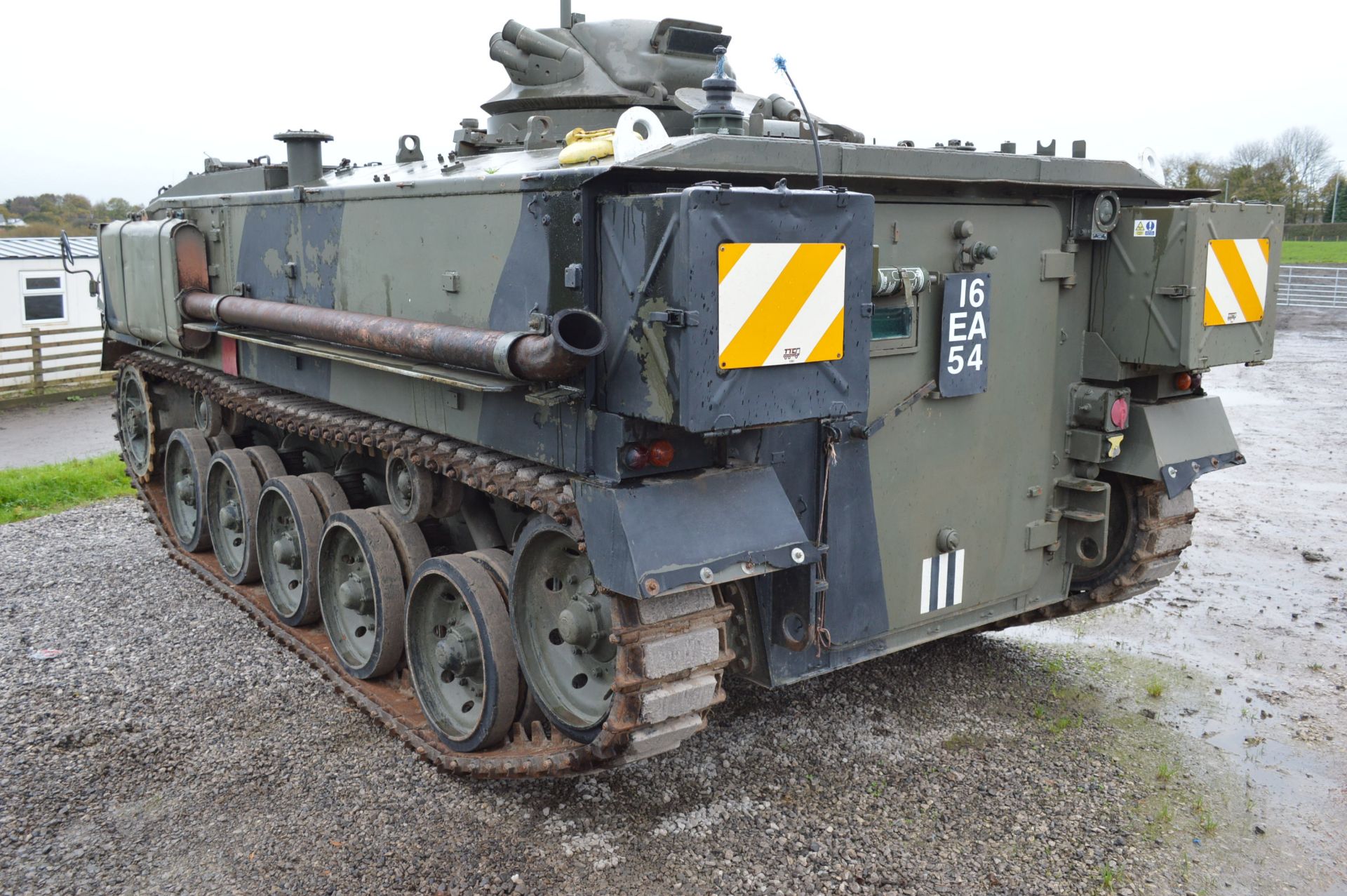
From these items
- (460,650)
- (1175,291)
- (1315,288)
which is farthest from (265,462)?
(1315,288)

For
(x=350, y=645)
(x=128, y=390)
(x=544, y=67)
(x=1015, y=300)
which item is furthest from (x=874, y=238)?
(x=128, y=390)

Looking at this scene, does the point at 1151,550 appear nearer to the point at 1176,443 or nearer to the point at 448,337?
the point at 1176,443

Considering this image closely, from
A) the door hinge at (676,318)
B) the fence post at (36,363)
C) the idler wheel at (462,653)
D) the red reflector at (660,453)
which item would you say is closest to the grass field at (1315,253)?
the fence post at (36,363)

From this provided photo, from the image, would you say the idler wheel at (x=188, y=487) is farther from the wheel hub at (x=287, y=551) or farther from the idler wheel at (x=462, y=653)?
the idler wheel at (x=462, y=653)

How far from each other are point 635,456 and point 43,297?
2375 cm

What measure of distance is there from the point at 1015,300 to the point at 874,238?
3.12ft

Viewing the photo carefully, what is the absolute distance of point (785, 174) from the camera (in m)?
4.25

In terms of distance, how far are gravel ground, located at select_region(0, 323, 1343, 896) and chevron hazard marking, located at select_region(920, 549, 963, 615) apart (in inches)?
28.5

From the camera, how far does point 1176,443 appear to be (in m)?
5.63

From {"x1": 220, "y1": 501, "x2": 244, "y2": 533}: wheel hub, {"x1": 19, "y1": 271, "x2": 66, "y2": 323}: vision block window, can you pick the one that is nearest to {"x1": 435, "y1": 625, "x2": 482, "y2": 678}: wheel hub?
{"x1": 220, "y1": 501, "x2": 244, "y2": 533}: wheel hub

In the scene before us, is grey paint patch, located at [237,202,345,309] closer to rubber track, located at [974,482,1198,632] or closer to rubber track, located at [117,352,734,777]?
rubber track, located at [117,352,734,777]

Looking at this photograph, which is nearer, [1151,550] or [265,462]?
[1151,550]

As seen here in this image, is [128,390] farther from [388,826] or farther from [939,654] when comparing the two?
[939,654]

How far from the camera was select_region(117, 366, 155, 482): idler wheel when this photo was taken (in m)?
8.88
